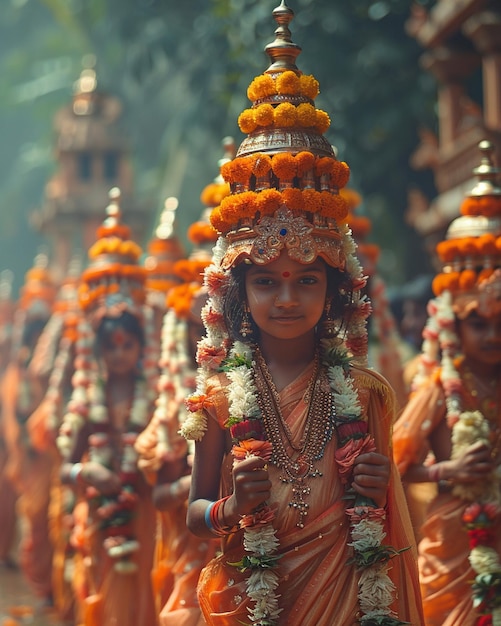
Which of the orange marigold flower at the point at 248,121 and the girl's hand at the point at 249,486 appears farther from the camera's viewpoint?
the orange marigold flower at the point at 248,121

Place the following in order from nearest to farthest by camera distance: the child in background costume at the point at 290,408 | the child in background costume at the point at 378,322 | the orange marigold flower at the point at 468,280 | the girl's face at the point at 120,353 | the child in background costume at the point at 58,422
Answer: the child in background costume at the point at 290,408
the orange marigold flower at the point at 468,280
the girl's face at the point at 120,353
the child in background costume at the point at 58,422
the child in background costume at the point at 378,322

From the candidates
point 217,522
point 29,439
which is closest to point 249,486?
point 217,522

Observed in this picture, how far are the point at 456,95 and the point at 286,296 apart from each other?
10.6 m

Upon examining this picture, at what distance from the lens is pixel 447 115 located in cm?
1541

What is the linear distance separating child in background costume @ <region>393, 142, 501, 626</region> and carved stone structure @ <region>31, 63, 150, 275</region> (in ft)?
56.1

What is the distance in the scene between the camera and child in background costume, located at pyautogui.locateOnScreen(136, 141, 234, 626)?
719 cm

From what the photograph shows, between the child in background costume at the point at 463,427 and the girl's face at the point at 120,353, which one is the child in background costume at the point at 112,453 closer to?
the girl's face at the point at 120,353

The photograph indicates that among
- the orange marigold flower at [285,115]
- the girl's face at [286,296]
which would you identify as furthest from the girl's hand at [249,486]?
the orange marigold flower at [285,115]

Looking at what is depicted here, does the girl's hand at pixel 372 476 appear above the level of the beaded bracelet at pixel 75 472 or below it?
below

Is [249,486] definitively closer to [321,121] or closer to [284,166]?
[284,166]

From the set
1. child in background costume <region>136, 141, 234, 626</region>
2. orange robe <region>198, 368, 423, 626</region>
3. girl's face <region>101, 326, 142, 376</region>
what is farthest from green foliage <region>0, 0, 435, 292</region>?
orange robe <region>198, 368, 423, 626</region>

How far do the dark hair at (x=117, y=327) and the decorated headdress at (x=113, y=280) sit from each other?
0.13 feet

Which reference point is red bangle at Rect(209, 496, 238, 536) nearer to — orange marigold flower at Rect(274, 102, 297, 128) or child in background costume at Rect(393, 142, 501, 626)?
orange marigold flower at Rect(274, 102, 297, 128)

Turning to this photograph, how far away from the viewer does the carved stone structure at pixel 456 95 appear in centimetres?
1320
